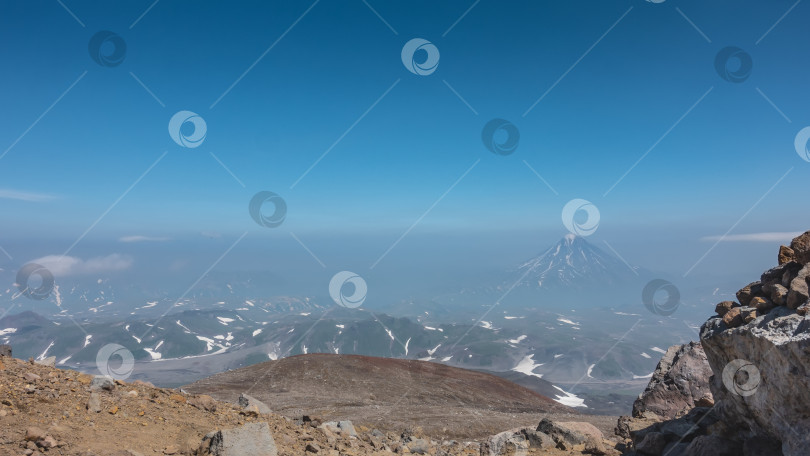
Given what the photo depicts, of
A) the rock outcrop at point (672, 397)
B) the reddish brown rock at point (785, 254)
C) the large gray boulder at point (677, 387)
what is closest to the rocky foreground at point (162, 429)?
the rock outcrop at point (672, 397)

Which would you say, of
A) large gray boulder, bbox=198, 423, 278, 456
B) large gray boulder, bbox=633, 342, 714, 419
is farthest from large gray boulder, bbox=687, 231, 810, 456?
large gray boulder, bbox=198, 423, 278, 456

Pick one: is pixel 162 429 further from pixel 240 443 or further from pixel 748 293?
pixel 748 293

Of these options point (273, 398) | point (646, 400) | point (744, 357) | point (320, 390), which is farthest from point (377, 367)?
point (744, 357)

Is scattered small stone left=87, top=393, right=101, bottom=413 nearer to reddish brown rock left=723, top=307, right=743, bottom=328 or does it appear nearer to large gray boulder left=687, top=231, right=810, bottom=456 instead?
large gray boulder left=687, top=231, right=810, bottom=456

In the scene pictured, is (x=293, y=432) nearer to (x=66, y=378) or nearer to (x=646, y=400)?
(x=66, y=378)

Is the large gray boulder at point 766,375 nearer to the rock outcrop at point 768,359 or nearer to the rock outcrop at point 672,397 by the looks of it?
the rock outcrop at point 768,359
